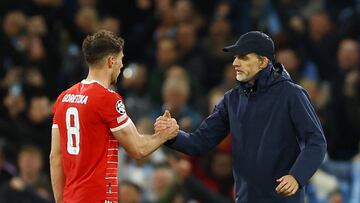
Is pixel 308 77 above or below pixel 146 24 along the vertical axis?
below

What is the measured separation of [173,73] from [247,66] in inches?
187

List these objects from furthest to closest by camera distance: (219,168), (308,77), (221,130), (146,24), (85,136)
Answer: (146,24) → (308,77) → (219,168) → (221,130) → (85,136)

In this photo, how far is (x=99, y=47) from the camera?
7.40 metres

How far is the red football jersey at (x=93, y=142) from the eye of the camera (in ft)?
24.0

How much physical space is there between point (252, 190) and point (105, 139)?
3.69ft

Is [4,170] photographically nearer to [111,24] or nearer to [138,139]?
[111,24]

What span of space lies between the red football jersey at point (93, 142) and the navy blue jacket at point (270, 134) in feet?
2.96

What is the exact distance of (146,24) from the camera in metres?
14.1

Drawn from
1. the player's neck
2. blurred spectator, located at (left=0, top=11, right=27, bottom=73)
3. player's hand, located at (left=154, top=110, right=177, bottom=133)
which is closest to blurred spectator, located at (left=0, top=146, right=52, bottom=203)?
blurred spectator, located at (left=0, top=11, right=27, bottom=73)

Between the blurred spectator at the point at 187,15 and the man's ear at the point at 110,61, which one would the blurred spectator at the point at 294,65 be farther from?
the man's ear at the point at 110,61

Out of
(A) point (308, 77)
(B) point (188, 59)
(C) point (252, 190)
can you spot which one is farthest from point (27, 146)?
(C) point (252, 190)

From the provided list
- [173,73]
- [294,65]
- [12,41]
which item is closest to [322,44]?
[294,65]

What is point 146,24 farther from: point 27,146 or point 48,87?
point 27,146

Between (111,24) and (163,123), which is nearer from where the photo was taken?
(163,123)
